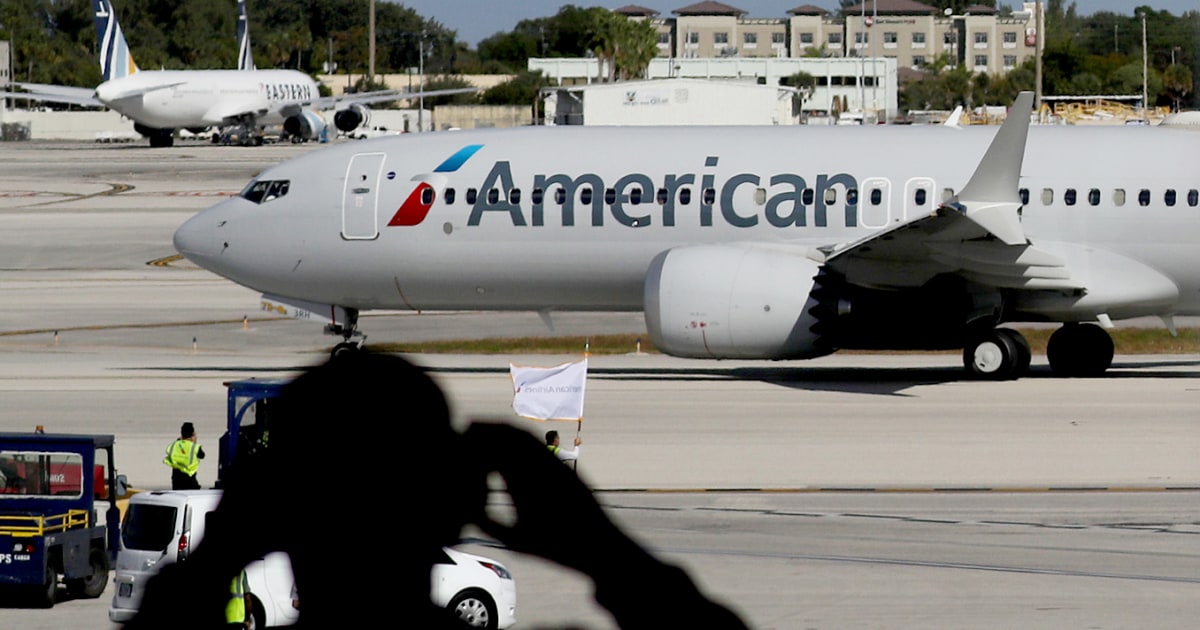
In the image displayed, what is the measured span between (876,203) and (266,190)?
9.91 m

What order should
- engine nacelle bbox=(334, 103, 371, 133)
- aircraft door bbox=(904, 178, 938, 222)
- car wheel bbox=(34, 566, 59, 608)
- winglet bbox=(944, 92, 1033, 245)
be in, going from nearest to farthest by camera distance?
car wheel bbox=(34, 566, 59, 608)
winglet bbox=(944, 92, 1033, 245)
aircraft door bbox=(904, 178, 938, 222)
engine nacelle bbox=(334, 103, 371, 133)

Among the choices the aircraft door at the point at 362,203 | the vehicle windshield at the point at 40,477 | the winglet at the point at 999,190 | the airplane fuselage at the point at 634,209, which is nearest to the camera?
the vehicle windshield at the point at 40,477

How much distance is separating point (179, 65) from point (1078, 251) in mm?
136244

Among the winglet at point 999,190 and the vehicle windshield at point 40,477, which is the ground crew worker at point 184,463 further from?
the winglet at point 999,190

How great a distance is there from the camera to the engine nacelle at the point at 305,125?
4016 inches

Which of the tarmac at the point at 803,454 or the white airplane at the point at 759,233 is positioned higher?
the white airplane at the point at 759,233

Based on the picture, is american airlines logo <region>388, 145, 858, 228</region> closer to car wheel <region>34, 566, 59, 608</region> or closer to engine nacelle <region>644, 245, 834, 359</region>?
engine nacelle <region>644, 245, 834, 359</region>

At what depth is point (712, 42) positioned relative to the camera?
620 feet

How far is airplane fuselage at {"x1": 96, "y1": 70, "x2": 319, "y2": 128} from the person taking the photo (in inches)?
3802

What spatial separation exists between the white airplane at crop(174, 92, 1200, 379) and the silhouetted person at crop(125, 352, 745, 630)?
73.1 ft

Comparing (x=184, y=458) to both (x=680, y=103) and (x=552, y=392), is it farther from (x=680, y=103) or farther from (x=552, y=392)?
(x=680, y=103)

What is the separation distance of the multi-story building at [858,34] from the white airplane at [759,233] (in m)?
153

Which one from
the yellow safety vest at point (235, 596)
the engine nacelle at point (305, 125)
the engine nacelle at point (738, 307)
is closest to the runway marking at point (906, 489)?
the engine nacelle at point (738, 307)

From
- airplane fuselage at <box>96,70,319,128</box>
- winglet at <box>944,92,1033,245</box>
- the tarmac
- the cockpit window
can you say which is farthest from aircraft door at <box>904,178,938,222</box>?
airplane fuselage at <box>96,70,319,128</box>
